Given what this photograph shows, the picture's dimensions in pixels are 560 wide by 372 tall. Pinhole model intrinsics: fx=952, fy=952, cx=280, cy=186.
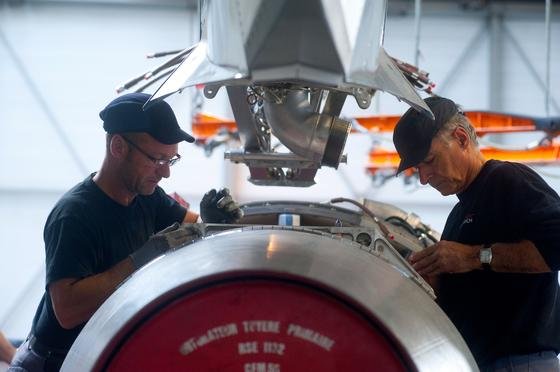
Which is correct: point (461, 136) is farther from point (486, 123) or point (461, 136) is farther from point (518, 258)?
point (486, 123)

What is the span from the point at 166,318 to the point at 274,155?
2.93 feet

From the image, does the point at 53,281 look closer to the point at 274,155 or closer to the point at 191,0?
the point at 274,155

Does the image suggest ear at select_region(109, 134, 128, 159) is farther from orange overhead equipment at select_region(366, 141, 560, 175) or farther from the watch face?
orange overhead equipment at select_region(366, 141, 560, 175)

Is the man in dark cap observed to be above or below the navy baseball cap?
below

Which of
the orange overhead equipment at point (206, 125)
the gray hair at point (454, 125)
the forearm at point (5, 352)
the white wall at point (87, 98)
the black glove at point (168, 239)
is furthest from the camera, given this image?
the white wall at point (87, 98)

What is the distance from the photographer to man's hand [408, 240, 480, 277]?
2.29 m

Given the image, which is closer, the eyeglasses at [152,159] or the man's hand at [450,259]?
the man's hand at [450,259]

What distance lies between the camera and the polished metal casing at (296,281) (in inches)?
62.4

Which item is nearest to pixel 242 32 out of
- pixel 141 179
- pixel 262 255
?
pixel 262 255

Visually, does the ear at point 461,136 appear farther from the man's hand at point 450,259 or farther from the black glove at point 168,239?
the black glove at point 168,239

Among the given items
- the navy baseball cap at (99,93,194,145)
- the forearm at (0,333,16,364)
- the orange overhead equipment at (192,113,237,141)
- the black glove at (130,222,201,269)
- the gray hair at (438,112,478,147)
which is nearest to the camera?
the black glove at (130,222,201,269)

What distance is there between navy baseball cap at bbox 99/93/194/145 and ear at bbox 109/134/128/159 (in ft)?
0.09

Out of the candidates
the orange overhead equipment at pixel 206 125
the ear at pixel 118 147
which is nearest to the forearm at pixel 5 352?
the orange overhead equipment at pixel 206 125

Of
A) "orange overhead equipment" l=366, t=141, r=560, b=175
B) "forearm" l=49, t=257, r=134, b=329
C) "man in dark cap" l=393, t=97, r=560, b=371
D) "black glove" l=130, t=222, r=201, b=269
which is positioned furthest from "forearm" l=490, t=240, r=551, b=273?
"orange overhead equipment" l=366, t=141, r=560, b=175
